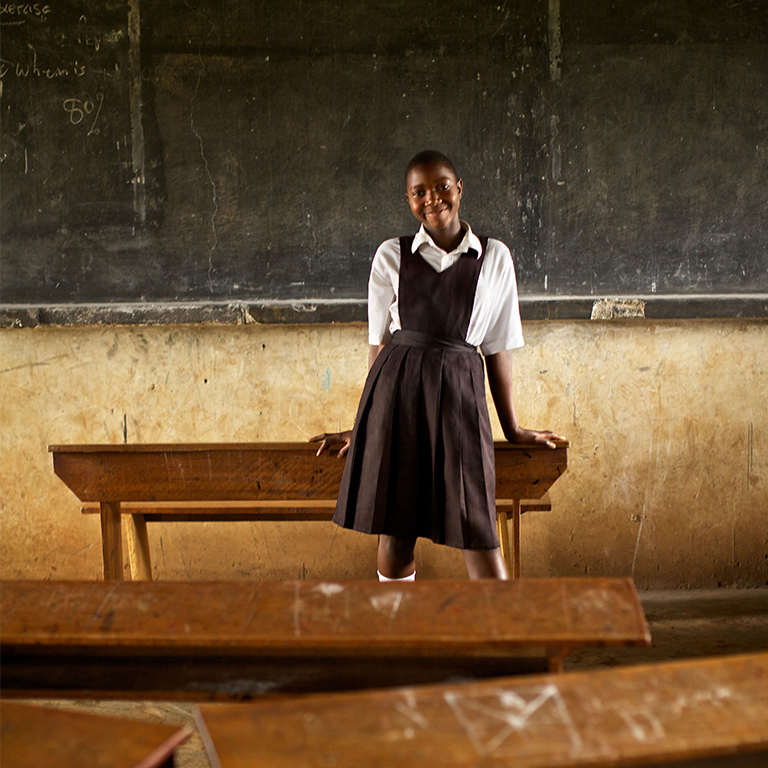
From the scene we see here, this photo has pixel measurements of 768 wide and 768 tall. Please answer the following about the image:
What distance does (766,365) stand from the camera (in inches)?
114

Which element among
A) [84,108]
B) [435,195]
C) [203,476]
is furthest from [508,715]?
[84,108]

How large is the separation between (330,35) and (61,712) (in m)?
2.62

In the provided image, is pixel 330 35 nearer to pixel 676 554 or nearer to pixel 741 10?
pixel 741 10

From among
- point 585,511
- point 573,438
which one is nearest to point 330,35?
point 573,438

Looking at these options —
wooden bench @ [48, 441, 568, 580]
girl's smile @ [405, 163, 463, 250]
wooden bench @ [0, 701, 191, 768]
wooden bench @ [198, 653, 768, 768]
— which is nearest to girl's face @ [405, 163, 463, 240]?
girl's smile @ [405, 163, 463, 250]

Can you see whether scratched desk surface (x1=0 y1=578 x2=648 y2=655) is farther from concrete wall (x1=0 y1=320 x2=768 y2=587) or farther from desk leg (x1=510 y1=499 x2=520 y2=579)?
concrete wall (x1=0 y1=320 x2=768 y2=587)

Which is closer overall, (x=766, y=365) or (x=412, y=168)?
(x=412, y=168)

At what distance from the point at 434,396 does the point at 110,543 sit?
121 cm

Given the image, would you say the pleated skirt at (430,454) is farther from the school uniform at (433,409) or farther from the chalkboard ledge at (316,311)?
the chalkboard ledge at (316,311)

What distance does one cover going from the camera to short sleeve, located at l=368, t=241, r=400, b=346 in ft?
6.15

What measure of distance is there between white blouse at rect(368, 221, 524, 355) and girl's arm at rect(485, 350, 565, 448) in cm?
3

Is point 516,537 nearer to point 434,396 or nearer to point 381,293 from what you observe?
point 434,396

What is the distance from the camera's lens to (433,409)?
180 cm

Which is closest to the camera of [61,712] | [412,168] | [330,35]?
[61,712]
